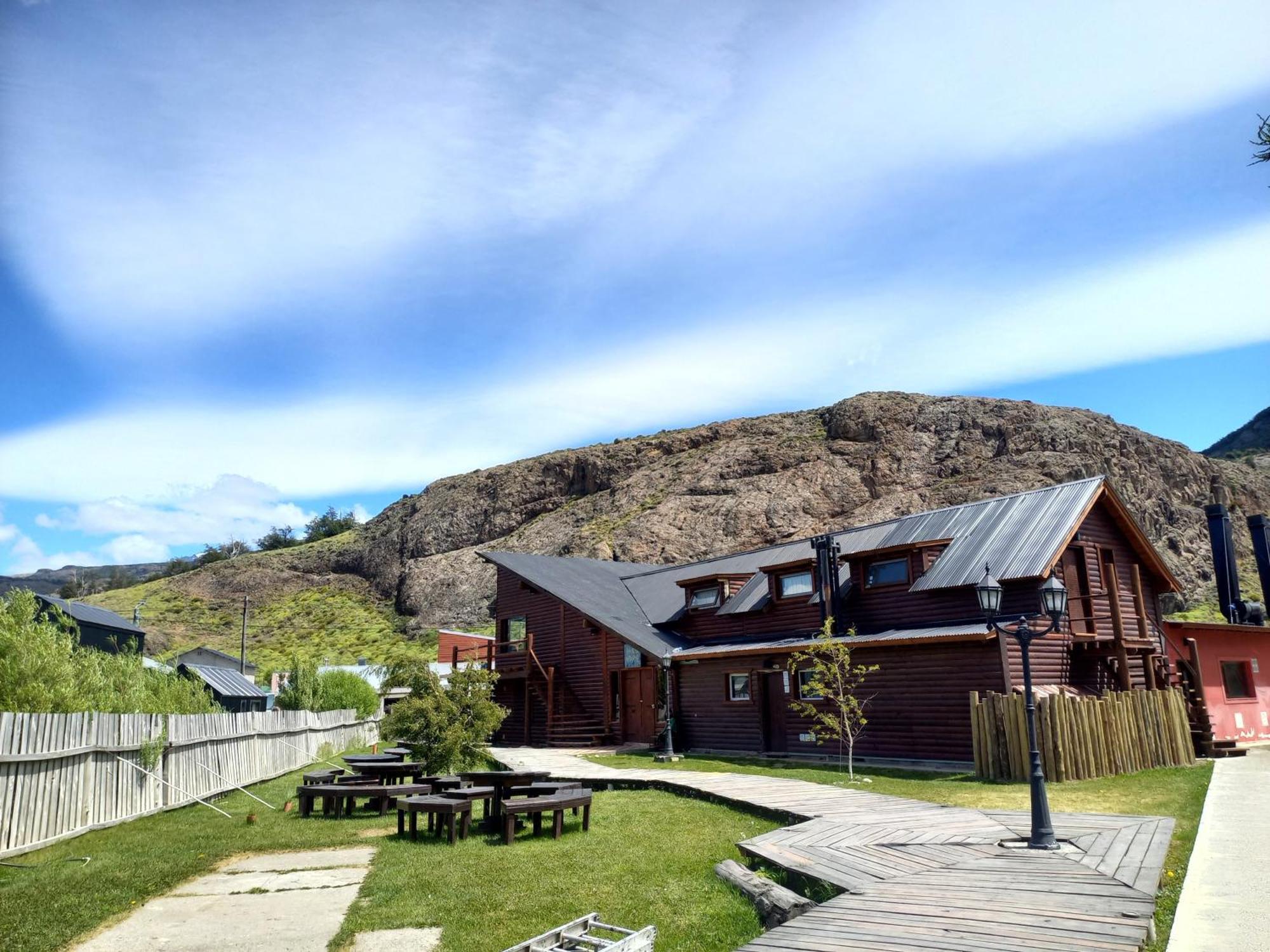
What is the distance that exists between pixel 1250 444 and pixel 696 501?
68.3 m

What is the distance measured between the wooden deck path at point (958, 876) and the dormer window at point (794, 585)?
12.3 m

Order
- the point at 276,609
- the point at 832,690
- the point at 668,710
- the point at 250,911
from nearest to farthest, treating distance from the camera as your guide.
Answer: the point at 250,911 < the point at 832,690 < the point at 668,710 < the point at 276,609

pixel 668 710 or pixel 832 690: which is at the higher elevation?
pixel 832 690

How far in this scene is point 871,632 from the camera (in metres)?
22.6

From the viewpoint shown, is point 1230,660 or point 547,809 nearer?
point 547,809

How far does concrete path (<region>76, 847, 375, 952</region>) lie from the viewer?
22.7ft

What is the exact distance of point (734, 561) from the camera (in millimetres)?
30312

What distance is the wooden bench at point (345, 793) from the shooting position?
13.9 metres

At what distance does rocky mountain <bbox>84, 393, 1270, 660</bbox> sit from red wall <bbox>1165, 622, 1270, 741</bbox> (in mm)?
39902

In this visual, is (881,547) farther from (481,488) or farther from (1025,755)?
(481,488)

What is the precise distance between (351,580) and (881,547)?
8357 cm

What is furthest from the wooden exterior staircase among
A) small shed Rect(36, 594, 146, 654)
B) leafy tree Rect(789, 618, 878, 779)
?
small shed Rect(36, 594, 146, 654)

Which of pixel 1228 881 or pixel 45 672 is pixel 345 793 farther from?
pixel 1228 881

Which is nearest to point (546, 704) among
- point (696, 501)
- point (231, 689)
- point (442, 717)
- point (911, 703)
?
point (231, 689)
